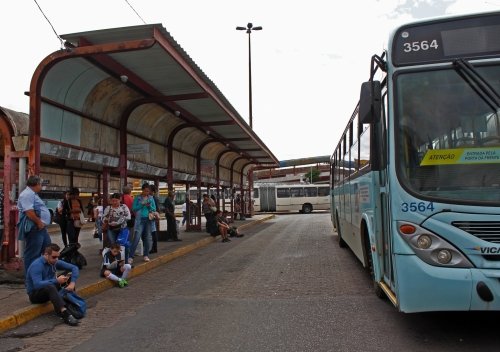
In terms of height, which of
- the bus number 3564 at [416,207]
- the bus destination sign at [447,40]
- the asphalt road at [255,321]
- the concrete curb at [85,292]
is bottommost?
the asphalt road at [255,321]

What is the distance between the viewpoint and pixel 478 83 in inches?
189

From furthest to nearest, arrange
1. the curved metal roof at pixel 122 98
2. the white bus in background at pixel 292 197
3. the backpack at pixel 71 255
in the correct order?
the white bus in background at pixel 292 197 → the curved metal roof at pixel 122 98 → the backpack at pixel 71 255

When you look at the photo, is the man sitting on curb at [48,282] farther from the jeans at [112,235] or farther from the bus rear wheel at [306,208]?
the bus rear wheel at [306,208]

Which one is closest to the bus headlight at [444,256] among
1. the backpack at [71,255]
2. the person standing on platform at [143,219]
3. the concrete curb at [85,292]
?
the concrete curb at [85,292]

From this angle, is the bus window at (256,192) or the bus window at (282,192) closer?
the bus window at (282,192)

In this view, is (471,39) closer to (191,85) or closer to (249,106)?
(191,85)

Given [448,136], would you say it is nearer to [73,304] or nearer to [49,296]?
[73,304]

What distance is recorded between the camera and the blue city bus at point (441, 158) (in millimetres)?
4520

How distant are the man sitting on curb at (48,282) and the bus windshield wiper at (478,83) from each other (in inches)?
211

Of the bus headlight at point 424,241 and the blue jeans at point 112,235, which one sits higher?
the bus headlight at point 424,241

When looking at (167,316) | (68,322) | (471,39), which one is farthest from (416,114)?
(68,322)

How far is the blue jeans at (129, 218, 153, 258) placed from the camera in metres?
10.7

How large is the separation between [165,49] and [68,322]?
5042 mm

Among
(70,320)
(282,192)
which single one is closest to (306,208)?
(282,192)
